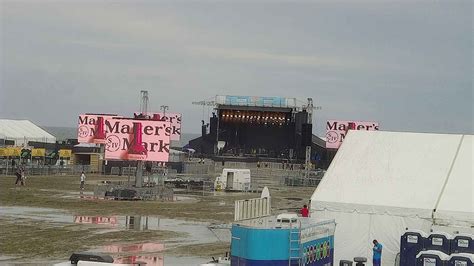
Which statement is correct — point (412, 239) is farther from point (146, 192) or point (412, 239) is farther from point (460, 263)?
point (146, 192)

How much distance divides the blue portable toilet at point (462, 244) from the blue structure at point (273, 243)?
160 inches

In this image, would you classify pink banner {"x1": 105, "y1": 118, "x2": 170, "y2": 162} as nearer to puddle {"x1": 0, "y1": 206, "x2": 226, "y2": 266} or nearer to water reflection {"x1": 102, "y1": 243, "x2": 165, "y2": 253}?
puddle {"x1": 0, "y1": 206, "x2": 226, "y2": 266}

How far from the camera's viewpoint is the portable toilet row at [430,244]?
1957 centimetres

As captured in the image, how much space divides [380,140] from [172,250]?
8.03 metres

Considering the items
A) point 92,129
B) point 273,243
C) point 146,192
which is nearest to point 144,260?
point 273,243

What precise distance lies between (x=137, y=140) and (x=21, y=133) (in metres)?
57.4

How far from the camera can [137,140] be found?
46.4m

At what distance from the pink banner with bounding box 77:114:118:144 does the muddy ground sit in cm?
519

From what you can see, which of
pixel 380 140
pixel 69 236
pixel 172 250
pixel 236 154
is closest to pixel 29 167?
pixel 236 154

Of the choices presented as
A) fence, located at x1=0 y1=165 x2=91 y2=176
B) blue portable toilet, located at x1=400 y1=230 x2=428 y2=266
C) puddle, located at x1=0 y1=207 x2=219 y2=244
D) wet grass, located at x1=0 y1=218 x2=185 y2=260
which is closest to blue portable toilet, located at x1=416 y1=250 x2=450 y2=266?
blue portable toilet, located at x1=400 y1=230 x2=428 y2=266

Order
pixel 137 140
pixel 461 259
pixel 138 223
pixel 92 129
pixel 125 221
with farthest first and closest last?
pixel 92 129, pixel 137 140, pixel 125 221, pixel 138 223, pixel 461 259

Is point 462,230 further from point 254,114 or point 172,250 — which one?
point 254,114

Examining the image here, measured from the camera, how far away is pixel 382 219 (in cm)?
2183

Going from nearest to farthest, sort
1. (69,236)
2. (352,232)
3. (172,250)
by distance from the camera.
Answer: (352,232) < (172,250) < (69,236)
